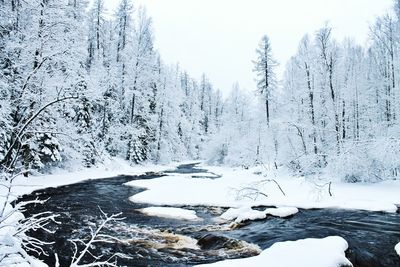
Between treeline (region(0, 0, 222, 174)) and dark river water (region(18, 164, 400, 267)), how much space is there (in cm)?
265

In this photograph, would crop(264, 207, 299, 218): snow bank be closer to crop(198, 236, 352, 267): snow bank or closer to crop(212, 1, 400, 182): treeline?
crop(198, 236, 352, 267): snow bank

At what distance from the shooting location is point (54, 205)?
41.6ft

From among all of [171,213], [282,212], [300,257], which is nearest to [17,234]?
[300,257]

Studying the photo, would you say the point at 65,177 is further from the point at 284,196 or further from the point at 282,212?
the point at 282,212

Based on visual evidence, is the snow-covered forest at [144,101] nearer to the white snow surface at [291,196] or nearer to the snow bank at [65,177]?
the snow bank at [65,177]

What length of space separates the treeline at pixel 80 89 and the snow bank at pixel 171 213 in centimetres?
480

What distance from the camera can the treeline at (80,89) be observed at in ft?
54.6

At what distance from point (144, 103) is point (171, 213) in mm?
26342

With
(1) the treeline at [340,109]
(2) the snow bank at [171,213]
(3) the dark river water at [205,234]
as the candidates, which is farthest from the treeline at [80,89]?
(1) the treeline at [340,109]

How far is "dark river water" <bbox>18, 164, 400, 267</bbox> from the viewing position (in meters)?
7.46

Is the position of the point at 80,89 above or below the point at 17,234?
above

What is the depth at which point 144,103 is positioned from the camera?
3744 cm

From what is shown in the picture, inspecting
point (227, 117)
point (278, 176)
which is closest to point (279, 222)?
point (278, 176)

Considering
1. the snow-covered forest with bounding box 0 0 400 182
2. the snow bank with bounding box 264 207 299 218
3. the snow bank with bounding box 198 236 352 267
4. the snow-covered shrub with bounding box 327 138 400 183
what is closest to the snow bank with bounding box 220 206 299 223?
the snow bank with bounding box 264 207 299 218
